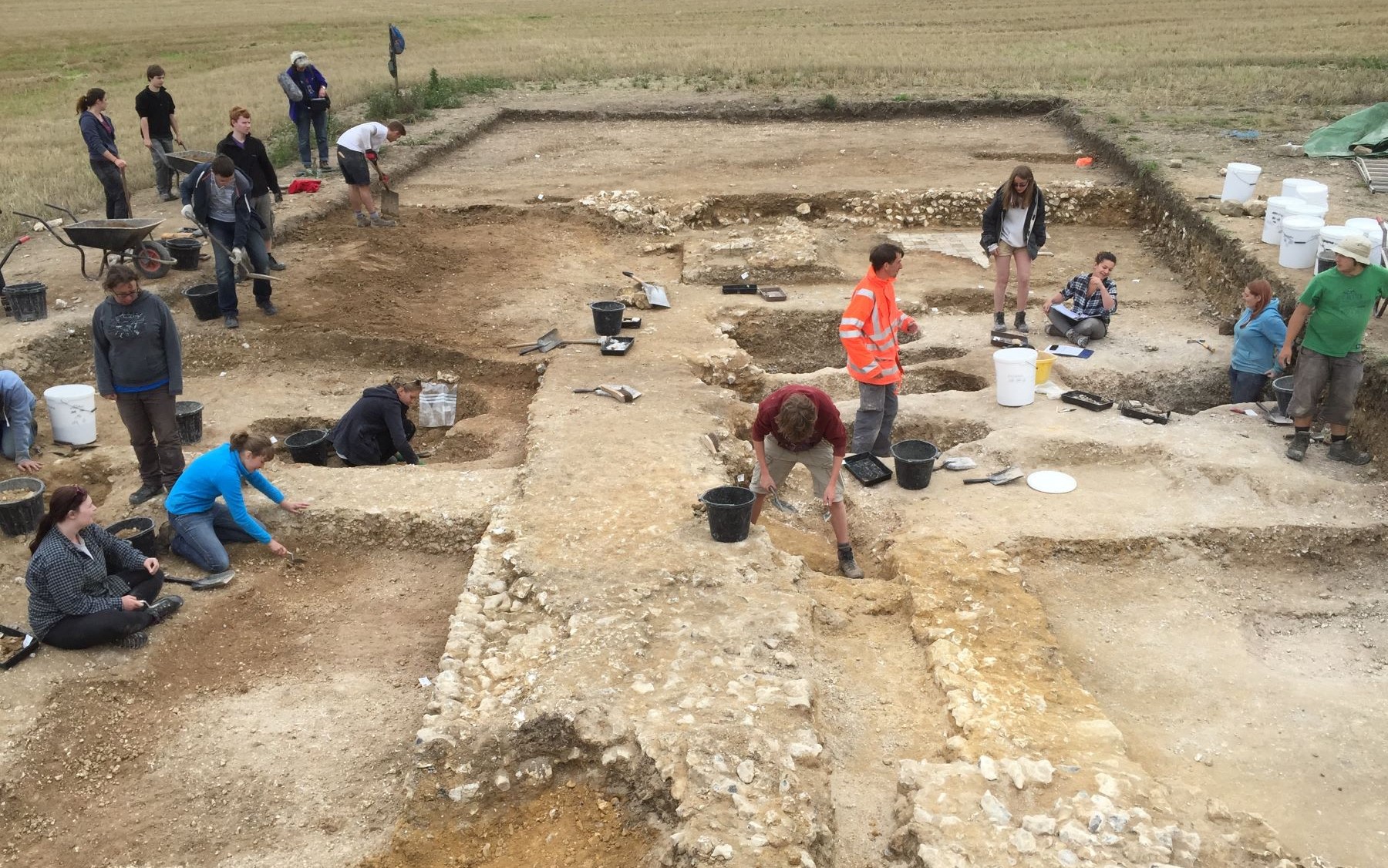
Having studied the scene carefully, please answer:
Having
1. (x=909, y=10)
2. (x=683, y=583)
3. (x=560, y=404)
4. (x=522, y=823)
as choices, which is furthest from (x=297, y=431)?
(x=909, y=10)

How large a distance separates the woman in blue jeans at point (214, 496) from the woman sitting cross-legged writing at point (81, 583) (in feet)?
1.88

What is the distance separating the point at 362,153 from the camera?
46.1 feet

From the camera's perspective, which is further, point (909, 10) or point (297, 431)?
point (909, 10)

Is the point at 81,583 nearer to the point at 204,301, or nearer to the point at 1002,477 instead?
the point at 204,301

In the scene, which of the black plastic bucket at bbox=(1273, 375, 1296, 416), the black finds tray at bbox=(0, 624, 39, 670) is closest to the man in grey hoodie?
the black finds tray at bbox=(0, 624, 39, 670)

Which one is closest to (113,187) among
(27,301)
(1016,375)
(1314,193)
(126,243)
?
(126,243)

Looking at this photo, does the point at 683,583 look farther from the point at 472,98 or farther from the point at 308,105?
the point at 472,98

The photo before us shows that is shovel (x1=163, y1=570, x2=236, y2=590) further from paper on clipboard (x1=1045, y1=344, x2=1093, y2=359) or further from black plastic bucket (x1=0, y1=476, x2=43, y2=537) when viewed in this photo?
paper on clipboard (x1=1045, y1=344, x2=1093, y2=359)

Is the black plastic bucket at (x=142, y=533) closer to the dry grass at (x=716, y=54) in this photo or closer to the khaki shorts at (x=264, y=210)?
the khaki shorts at (x=264, y=210)

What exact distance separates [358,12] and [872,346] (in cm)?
4328

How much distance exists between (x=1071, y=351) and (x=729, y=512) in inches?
210

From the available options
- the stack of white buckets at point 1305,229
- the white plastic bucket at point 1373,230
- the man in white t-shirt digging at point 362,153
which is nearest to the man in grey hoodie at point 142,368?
the man in white t-shirt digging at point 362,153

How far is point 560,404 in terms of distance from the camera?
373 inches

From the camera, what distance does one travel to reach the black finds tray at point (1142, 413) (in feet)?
30.2
